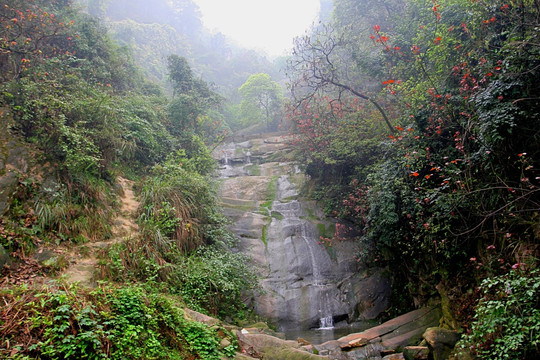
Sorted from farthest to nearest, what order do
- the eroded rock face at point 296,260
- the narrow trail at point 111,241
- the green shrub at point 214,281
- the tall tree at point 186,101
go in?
the tall tree at point 186,101 → the eroded rock face at point 296,260 → the green shrub at point 214,281 → the narrow trail at point 111,241

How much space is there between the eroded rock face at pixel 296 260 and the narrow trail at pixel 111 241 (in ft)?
15.9

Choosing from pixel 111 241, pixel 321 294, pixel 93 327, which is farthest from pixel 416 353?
pixel 111 241

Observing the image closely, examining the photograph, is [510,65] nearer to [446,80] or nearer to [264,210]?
[446,80]

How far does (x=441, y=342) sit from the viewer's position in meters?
5.72

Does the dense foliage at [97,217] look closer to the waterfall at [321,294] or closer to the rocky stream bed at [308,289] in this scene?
the rocky stream bed at [308,289]

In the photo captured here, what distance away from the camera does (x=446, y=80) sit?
746 cm

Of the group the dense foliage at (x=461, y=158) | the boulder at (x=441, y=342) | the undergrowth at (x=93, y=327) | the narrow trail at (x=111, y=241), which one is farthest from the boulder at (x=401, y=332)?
the narrow trail at (x=111, y=241)

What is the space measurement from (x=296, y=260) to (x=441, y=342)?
21.2 ft

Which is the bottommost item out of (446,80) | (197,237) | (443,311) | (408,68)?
(443,311)

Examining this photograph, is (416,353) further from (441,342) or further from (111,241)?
(111,241)

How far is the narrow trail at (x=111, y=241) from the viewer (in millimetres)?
5592

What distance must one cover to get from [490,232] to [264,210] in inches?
397

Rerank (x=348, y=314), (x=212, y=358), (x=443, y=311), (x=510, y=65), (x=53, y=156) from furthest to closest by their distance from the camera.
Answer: (x=348, y=314)
(x=53, y=156)
(x=443, y=311)
(x=510, y=65)
(x=212, y=358)

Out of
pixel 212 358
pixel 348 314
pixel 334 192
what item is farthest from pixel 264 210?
pixel 212 358
